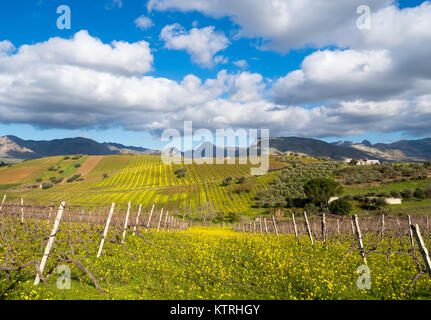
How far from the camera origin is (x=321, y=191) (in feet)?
259

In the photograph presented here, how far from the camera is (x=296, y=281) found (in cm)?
1034

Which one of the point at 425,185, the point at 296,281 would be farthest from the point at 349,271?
the point at 425,185

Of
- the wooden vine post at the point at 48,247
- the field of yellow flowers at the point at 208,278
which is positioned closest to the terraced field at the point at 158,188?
the field of yellow flowers at the point at 208,278

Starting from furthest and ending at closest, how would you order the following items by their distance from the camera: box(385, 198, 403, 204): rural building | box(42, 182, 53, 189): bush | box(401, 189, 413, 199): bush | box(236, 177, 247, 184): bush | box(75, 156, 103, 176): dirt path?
box(75, 156, 103, 176): dirt path, box(236, 177, 247, 184): bush, box(42, 182, 53, 189): bush, box(401, 189, 413, 199): bush, box(385, 198, 403, 204): rural building

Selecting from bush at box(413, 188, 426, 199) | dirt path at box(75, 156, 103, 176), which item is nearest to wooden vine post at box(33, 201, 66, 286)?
bush at box(413, 188, 426, 199)

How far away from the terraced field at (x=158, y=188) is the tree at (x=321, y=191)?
72.5 feet

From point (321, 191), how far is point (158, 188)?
66.0m

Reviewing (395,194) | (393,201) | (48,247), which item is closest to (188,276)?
(48,247)

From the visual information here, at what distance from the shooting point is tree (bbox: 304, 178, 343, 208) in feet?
258

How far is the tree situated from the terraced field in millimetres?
22090

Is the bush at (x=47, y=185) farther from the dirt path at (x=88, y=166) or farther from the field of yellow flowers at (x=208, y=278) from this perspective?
the field of yellow flowers at (x=208, y=278)

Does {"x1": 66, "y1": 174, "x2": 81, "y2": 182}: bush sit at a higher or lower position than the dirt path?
lower

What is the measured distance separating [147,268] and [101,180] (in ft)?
398

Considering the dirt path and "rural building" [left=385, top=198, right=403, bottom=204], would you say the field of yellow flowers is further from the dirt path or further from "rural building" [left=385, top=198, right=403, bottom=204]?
the dirt path
